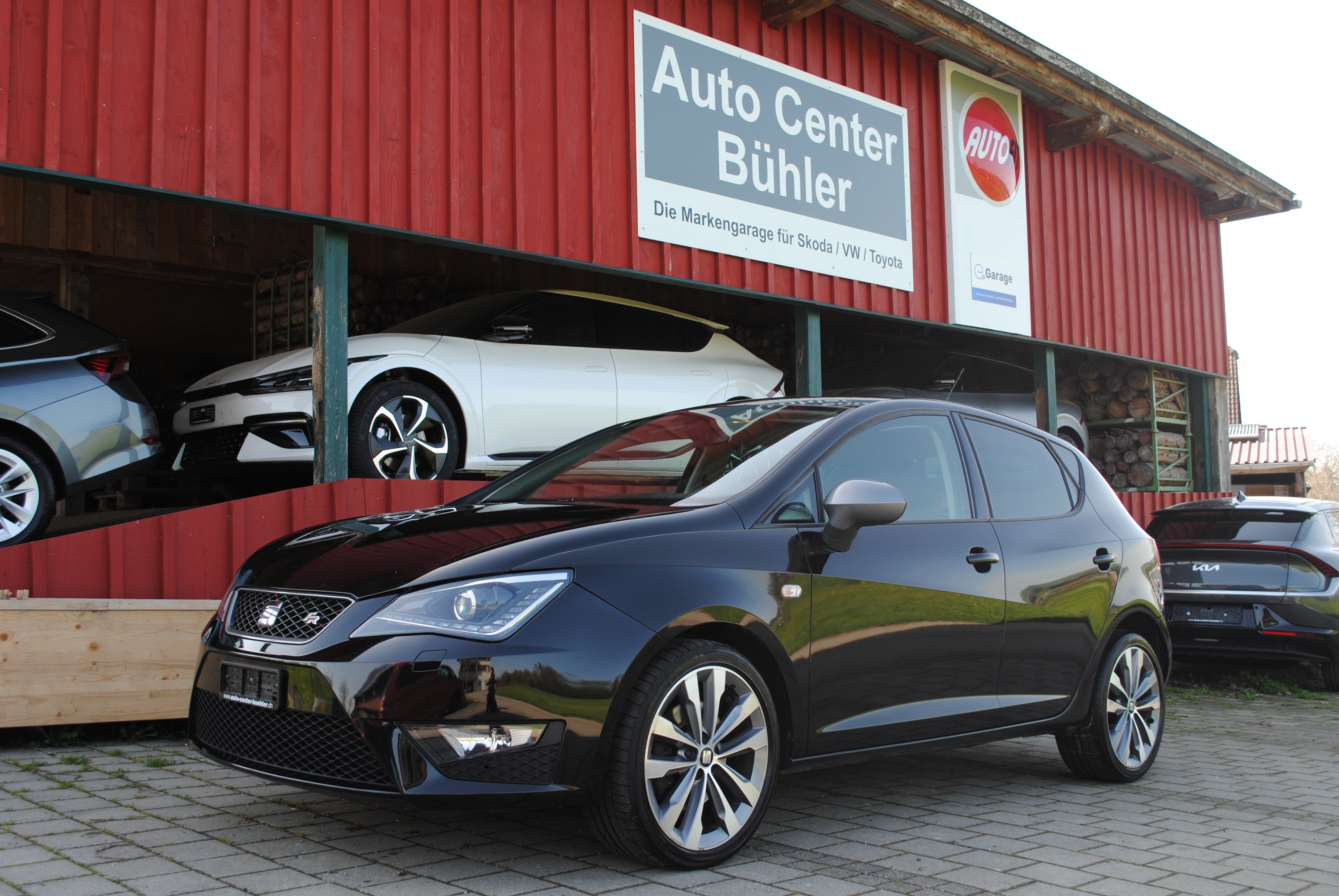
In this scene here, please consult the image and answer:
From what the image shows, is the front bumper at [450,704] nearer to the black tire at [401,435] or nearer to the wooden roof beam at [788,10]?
the black tire at [401,435]

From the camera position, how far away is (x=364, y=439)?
6.68 m

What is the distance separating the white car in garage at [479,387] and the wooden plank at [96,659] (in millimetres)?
1540

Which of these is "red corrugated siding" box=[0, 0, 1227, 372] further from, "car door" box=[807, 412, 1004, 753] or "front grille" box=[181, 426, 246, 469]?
"car door" box=[807, 412, 1004, 753]

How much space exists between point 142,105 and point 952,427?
4361mm

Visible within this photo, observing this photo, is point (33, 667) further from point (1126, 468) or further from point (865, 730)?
point (1126, 468)

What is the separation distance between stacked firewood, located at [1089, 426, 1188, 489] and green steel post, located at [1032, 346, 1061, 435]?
2815 millimetres

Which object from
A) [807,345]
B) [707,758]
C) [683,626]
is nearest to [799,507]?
[683,626]

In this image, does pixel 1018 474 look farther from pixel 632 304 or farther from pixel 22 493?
pixel 22 493

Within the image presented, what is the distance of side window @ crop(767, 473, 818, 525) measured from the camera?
3.62 metres

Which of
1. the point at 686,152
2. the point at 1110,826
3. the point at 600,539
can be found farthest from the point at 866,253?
the point at 600,539

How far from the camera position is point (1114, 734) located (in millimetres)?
4805

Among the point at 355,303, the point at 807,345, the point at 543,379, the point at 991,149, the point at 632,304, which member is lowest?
the point at 543,379

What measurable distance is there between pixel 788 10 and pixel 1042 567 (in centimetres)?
601

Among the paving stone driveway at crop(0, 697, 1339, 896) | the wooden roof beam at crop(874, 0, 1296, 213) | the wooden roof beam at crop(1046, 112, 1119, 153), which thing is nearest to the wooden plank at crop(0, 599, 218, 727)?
the paving stone driveway at crop(0, 697, 1339, 896)
